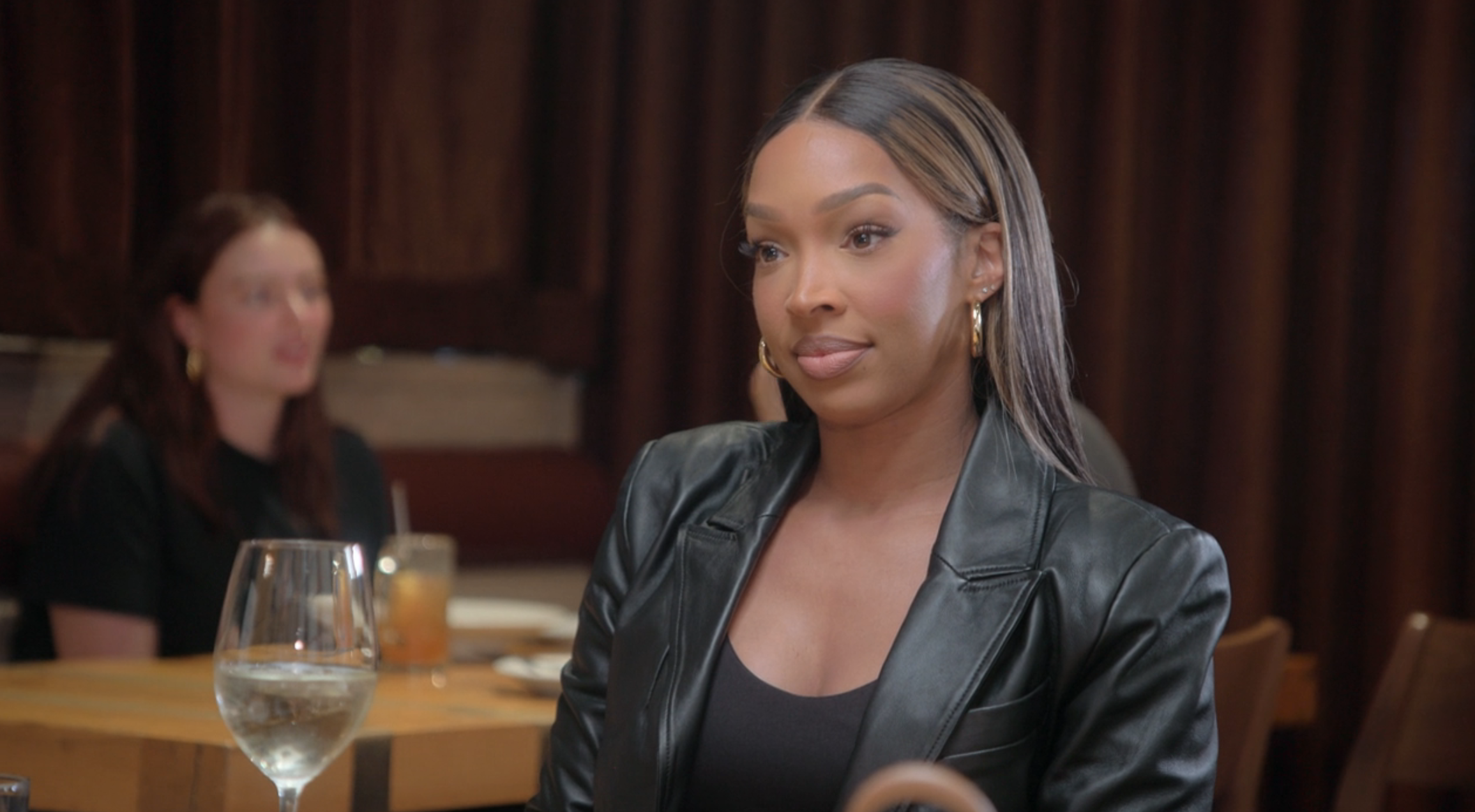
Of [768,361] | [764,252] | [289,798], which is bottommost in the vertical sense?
[289,798]

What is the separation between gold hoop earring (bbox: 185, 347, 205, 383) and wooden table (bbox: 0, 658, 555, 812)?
1064 mm

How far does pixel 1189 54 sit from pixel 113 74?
2.26m

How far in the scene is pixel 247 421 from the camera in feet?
9.92

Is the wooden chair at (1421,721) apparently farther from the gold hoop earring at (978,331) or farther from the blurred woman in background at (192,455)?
the blurred woman in background at (192,455)

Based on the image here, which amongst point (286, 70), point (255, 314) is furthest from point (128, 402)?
point (286, 70)

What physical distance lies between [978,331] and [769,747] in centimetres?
42

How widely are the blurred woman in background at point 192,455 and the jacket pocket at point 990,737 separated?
1.76 metres

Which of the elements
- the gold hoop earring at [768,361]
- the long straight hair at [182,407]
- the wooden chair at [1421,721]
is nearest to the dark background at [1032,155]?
the long straight hair at [182,407]

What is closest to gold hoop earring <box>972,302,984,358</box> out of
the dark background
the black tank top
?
the black tank top

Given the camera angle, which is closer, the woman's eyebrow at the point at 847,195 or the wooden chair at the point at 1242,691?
the woman's eyebrow at the point at 847,195

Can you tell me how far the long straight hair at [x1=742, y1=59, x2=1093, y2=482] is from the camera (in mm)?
1443

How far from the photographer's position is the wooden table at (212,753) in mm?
1598

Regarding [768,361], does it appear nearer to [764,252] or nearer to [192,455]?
[764,252]

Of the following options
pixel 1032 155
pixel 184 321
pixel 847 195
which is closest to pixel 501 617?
pixel 184 321
